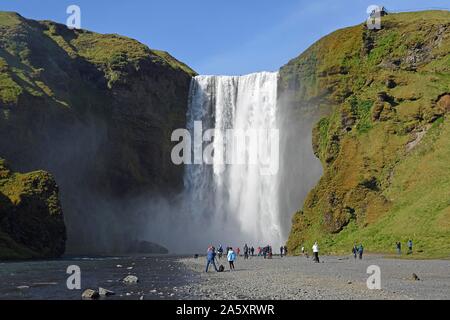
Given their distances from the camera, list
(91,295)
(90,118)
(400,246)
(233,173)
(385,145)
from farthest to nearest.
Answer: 1. (233,173)
2. (90,118)
3. (385,145)
4. (400,246)
5. (91,295)

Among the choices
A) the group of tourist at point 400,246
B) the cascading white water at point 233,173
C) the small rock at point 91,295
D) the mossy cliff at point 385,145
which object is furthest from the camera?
the cascading white water at point 233,173

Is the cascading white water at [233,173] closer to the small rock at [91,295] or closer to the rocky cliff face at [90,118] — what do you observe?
the rocky cliff face at [90,118]

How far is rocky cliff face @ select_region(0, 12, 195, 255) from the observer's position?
8662 centimetres

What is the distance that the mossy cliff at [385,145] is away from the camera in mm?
50875

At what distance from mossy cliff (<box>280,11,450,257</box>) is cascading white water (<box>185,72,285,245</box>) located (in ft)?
58.1

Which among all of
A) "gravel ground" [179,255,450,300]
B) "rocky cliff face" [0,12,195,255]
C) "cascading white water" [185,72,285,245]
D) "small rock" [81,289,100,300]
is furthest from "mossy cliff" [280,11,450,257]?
"rocky cliff face" [0,12,195,255]

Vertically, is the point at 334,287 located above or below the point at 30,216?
below

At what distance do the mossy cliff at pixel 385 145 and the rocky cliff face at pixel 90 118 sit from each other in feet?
117

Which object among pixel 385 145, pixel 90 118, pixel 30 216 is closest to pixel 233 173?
pixel 90 118

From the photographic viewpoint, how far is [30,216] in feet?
221

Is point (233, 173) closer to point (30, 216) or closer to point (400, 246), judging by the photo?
point (30, 216)

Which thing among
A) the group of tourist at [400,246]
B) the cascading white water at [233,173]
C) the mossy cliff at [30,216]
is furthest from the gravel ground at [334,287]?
the cascading white water at [233,173]

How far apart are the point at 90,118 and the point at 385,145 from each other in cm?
5683
